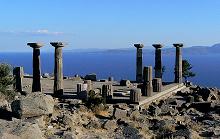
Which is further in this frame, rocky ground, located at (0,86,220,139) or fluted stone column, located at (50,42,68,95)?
fluted stone column, located at (50,42,68,95)

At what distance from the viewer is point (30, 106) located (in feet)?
42.0

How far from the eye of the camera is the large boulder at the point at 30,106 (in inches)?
500

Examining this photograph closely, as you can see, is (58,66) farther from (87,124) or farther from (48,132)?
(48,132)

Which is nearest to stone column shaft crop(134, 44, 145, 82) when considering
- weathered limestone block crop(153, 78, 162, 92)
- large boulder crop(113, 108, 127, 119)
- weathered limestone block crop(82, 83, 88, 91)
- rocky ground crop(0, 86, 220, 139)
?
weathered limestone block crop(153, 78, 162, 92)

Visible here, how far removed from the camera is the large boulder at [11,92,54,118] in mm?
12711

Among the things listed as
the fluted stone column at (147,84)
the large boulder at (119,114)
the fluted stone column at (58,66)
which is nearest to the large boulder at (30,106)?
the large boulder at (119,114)

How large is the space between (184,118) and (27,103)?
9036 mm

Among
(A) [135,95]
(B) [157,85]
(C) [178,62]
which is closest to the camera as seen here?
(A) [135,95]

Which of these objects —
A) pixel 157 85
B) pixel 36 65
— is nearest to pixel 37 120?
pixel 36 65

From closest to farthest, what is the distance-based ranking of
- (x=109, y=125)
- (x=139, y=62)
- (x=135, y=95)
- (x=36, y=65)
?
(x=109, y=125) → (x=135, y=95) → (x=36, y=65) → (x=139, y=62)

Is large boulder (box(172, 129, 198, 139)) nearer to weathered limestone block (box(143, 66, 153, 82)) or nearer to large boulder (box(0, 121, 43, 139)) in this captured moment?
large boulder (box(0, 121, 43, 139))

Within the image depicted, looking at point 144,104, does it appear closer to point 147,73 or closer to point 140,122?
point 147,73

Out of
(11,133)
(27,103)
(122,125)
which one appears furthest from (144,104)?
(11,133)

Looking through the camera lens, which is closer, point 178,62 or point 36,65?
point 36,65
